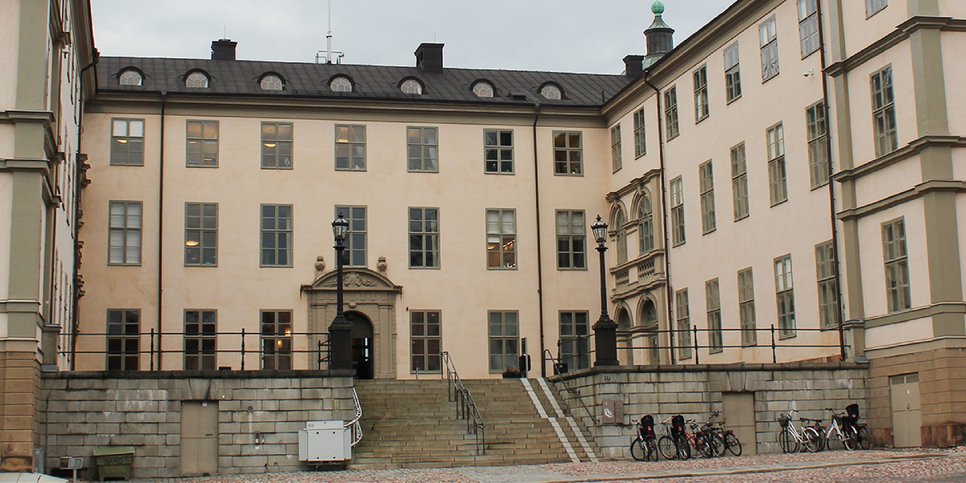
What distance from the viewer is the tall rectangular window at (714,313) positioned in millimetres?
36500

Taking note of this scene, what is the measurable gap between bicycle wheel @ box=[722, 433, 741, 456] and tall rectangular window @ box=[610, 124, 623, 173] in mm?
15666

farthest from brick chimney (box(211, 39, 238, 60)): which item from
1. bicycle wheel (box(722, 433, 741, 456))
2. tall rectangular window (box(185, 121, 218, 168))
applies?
bicycle wheel (box(722, 433, 741, 456))

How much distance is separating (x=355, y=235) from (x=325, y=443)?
15.1m

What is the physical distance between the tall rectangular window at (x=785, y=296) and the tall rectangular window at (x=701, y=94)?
232 inches

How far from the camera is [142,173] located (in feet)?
135

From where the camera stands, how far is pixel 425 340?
42031mm

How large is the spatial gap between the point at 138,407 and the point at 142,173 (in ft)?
48.0

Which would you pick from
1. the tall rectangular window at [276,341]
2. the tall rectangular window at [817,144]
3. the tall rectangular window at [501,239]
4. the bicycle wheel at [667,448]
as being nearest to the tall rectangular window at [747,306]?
the tall rectangular window at [817,144]

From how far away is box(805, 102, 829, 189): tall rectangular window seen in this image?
31.8 meters

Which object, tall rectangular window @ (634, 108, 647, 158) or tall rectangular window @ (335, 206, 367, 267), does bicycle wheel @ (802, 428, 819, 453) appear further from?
tall rectangular window @ (335, 206, 367, 267)

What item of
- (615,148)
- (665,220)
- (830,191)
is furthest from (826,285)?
(615,148)

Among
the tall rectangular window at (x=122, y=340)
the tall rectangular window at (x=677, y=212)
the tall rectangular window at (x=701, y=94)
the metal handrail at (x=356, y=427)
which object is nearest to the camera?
the metal handrail at (x=356, y=427)

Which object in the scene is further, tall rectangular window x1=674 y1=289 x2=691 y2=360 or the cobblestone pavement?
tall rectangular window x1=674 y1=289 x2=691 y2=360

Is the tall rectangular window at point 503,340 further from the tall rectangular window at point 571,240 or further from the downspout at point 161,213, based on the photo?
the downspout at point 161,213
